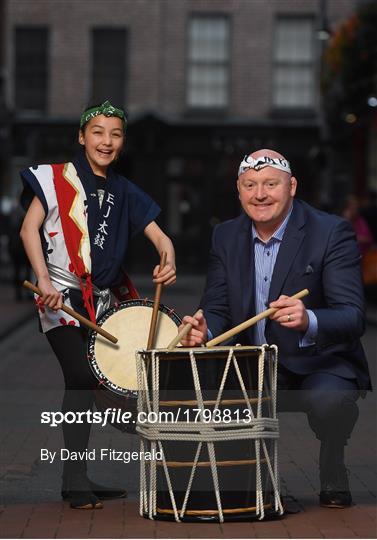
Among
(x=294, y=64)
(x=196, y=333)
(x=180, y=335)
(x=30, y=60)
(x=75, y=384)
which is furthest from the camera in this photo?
(x=30, y=60)

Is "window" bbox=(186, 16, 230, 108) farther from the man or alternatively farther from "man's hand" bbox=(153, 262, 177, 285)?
"man's hand" bbox=(153, 262, 177, 285)

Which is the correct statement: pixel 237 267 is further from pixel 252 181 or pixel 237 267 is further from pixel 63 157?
pixel 63 157

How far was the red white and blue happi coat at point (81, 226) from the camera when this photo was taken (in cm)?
644

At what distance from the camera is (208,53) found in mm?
37188

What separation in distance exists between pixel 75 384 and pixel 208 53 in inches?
1236

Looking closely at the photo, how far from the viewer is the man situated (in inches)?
242

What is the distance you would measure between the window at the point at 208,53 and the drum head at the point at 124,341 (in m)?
31.4

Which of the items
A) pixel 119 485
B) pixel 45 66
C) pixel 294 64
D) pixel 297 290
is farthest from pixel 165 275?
pixel 45 66

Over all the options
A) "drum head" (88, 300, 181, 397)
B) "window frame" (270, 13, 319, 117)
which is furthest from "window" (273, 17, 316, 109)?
"drum head" (88, 300, 181, 397)

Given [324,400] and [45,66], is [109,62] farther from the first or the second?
[324,400]

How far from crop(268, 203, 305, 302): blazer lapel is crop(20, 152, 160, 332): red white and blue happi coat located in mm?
700

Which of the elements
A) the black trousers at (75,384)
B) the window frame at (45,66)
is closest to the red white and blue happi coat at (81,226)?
the black trousers at (75,384)

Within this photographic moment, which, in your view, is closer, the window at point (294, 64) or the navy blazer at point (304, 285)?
the navy blazer at point (304, 285)

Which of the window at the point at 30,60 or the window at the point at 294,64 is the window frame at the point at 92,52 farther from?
the window at the point at 294,64
